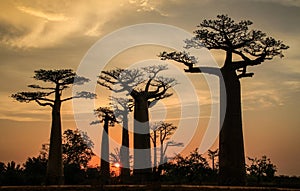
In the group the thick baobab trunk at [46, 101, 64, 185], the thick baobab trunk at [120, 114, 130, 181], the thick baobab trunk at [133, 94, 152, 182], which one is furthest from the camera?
the thick baobab trunk at [120, 114, 130, 181]

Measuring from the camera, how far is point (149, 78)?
965 inches

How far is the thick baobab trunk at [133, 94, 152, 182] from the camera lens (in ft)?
78.5

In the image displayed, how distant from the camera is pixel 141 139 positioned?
24.2m

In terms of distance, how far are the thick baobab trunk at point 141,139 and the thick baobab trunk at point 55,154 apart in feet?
12.2

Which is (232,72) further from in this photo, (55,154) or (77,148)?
(77,148)

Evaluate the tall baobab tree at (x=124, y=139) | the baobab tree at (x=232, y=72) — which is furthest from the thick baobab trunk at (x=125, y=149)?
the baobab tree at (x=232, y=72)

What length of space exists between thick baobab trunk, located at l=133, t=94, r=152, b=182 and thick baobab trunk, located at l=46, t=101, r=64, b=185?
12.2ft

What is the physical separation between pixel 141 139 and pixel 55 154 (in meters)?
4.29

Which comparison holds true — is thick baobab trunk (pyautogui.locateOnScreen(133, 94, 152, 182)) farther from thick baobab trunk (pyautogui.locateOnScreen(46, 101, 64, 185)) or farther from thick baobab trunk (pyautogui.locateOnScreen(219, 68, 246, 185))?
thick baobab trunk (pyautogui.locateOnScreen(219, 68, 246, 185))

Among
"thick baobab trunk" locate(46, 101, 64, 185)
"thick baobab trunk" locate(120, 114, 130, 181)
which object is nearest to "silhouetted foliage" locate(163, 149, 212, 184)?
"thick baobab trunk" locate(120, 114, 130, 181)

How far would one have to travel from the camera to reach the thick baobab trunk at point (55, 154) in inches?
870

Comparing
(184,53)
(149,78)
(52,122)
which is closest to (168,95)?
(149,78)

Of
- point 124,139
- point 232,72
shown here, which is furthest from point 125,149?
point 232,72

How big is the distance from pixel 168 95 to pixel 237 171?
10.7 meters
